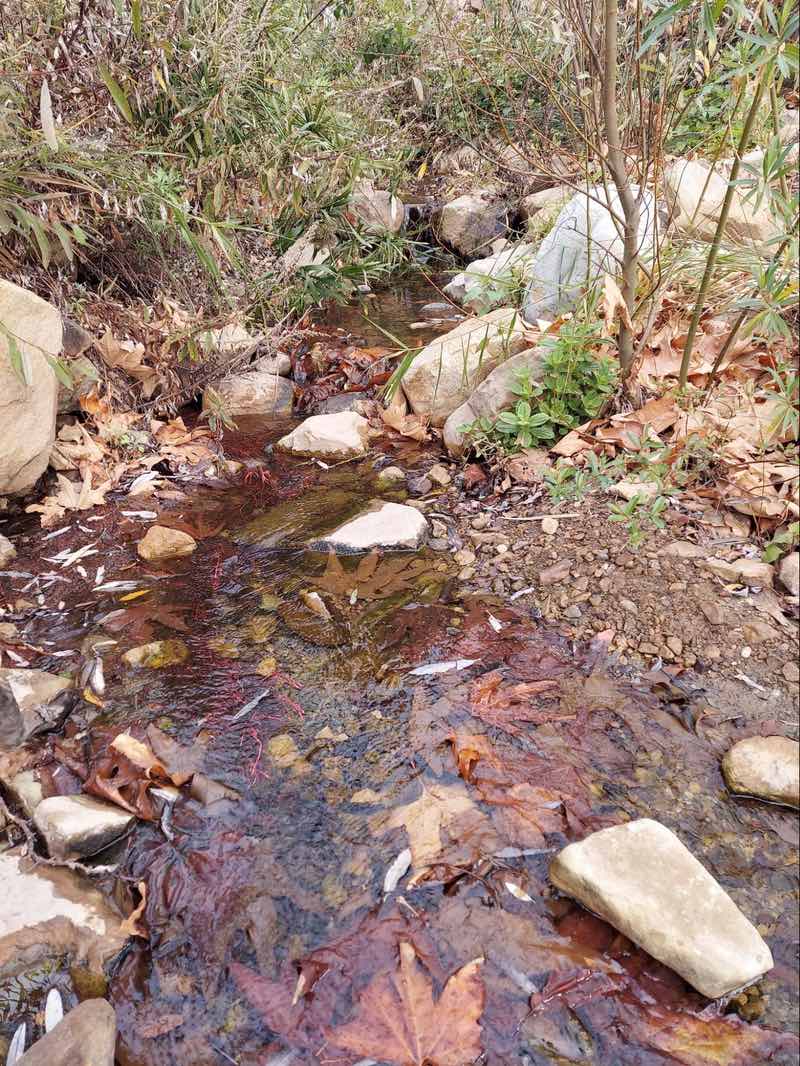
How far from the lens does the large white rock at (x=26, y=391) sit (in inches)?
121

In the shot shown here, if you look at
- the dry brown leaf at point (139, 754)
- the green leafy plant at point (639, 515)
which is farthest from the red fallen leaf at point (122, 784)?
the green leafy plant at point (639, 515)

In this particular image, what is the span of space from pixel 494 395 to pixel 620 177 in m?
1.06

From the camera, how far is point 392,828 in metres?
1.96

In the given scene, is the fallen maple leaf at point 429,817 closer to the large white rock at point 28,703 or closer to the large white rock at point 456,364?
the large white rock at point 28,703

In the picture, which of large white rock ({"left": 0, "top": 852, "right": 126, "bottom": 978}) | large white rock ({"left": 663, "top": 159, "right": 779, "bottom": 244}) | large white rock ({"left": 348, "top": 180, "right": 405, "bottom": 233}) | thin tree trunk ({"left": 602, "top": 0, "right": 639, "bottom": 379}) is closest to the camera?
large white rock ({"left": 0, "top": 852, "right": 126, "bottom": 978})

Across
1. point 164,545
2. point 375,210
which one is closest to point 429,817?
point 164,545

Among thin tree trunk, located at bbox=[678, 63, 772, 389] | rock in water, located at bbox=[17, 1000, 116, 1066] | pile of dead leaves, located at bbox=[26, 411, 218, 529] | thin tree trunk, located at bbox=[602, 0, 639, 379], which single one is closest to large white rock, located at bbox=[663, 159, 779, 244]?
thin tree trunk, located at bbox=[602, 0, 639, 379]

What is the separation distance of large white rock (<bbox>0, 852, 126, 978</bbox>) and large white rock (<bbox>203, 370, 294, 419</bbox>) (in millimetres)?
3086

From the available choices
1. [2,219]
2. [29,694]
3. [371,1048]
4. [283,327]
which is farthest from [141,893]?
[283,327]

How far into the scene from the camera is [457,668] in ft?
7.95

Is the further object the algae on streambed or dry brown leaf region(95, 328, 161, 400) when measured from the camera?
dry brown leaf region(95, 328, 161, 400)

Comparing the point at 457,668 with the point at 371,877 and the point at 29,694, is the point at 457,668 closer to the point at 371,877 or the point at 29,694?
the point at 371,877

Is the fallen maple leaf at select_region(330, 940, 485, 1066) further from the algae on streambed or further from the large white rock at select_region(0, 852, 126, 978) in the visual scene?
the large white rock at select_region(0, 852, 126, 978)

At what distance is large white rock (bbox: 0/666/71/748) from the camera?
7.36 ft
